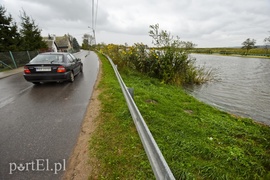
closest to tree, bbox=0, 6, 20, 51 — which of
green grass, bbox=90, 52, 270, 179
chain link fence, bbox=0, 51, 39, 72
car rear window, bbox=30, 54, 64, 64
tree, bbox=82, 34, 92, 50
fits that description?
chain link fence, bbox=0, 51, 39, 72

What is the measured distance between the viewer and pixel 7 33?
16531mm

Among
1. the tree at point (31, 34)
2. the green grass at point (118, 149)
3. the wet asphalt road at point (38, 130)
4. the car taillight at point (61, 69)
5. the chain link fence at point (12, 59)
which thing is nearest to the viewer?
the green grass at point (118, 149)

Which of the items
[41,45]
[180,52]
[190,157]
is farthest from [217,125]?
[41,45]

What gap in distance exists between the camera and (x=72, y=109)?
4809 mm

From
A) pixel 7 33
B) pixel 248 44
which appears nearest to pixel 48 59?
pixel 7 33

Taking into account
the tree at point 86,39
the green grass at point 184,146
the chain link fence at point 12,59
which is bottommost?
the green grass at point 184,146

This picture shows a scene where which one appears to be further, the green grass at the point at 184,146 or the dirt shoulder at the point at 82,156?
the green grass at the point at 184,146

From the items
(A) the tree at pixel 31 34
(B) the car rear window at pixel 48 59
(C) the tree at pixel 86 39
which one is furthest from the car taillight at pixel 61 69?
(C) the tree at pixel 86 39

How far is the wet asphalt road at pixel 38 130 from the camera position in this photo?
255 cm

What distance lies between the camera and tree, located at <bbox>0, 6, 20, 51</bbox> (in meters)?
16.0

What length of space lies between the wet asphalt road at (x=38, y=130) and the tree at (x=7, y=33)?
12.7 meters

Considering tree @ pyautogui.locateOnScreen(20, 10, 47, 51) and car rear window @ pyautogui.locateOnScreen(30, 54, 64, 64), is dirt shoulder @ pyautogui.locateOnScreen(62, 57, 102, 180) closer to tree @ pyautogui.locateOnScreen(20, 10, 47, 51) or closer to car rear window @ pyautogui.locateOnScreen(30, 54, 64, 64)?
car rear window @ pyautogui.locateOnScreen(30, 54, 64, 64)

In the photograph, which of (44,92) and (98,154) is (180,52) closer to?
(44,92)

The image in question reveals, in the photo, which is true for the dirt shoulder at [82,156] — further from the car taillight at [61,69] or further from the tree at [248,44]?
the tree at [248,44]
